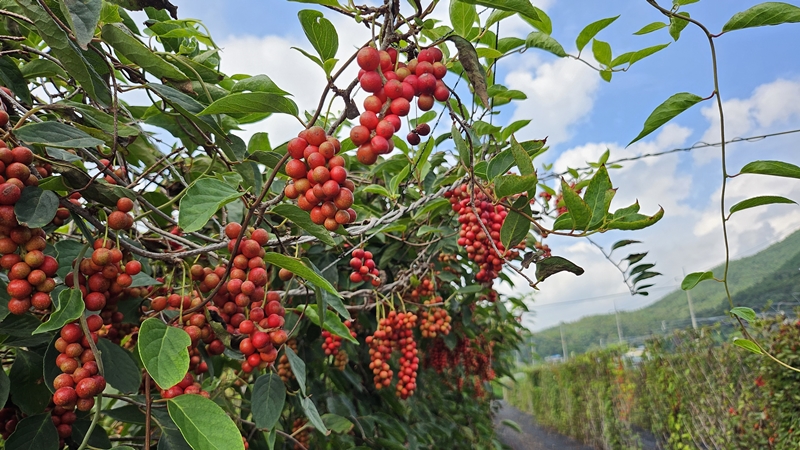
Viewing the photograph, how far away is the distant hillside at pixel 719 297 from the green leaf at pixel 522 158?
4.16 meters

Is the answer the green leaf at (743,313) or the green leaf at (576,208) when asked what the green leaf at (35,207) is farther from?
the green leaf at (743,313)

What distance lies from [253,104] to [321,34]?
0.15 m

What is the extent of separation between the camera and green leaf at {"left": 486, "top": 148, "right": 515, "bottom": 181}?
88 cm

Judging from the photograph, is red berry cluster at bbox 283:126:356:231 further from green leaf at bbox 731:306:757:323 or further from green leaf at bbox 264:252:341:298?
green leaf at bbox 731:306:757:323

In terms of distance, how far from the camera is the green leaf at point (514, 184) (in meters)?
0.73

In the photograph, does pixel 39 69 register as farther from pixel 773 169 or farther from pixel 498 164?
pixel 773 169

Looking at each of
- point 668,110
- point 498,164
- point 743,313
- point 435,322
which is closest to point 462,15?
point 498,164

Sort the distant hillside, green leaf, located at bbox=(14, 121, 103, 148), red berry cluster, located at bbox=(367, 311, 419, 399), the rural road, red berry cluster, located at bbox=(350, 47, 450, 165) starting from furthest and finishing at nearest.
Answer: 1. the rural road
2. the distant hillside
3. red berry cluster, located at bbox=(367, 311, 419, 399)
4. green leaf, located at bbox=(14, 121, 103, 148)
5. red berry cluster, located at bbox=(350, 47, 450, 165)

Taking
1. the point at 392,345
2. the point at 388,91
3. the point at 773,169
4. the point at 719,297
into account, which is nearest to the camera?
the point at 388,91

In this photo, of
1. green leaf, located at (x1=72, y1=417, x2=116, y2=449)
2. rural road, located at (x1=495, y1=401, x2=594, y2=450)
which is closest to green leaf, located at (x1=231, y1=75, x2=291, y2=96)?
green leaf, located at (x1=72, y1=417, x2=116, y2=449)

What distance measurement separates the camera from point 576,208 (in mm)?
769

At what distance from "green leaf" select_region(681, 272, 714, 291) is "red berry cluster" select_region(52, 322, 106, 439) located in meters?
1.20

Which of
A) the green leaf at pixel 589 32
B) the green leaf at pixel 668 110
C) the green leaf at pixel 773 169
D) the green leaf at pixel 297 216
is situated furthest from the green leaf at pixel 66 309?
the green leaf at pixel 589 32

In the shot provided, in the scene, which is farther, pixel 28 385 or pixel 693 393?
pixel 693 393
